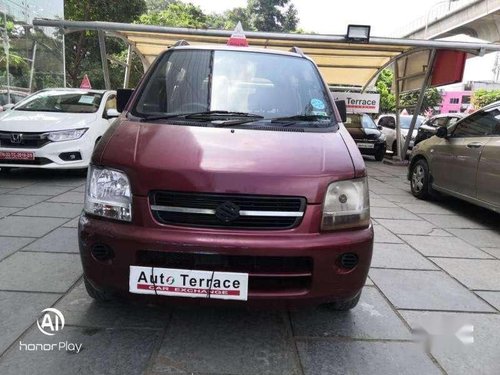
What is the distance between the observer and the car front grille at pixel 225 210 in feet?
8.46

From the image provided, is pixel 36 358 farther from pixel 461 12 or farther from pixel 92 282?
pixel 461 12

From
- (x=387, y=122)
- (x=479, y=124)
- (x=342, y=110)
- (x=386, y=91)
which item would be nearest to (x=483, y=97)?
(x=386, y=91)

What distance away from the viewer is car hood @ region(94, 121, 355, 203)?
259cm

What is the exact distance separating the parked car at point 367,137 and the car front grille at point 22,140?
8690mm

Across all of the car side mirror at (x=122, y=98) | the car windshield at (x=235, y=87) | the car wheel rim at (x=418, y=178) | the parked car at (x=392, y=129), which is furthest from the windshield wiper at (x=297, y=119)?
the parked car at (x=392, y=129)

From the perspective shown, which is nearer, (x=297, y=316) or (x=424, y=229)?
(x=297, y=316)

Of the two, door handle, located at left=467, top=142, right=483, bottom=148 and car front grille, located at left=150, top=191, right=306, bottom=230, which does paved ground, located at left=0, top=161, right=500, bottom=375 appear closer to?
car front grille, located at left=150, top=191, right=306, bottom=230

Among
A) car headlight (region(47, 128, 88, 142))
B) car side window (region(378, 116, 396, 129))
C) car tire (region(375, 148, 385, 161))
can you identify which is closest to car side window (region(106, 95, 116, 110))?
car headlight (region(47, 128, 88, 142))

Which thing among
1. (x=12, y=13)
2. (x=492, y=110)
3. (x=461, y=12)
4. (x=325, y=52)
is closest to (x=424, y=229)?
(x=492, y=110)

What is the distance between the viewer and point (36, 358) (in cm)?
261

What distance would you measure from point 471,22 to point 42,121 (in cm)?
2517

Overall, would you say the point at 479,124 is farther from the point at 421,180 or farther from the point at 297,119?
the point at 297,119

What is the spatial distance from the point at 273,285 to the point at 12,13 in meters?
11.6

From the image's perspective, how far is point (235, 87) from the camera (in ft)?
12.1
